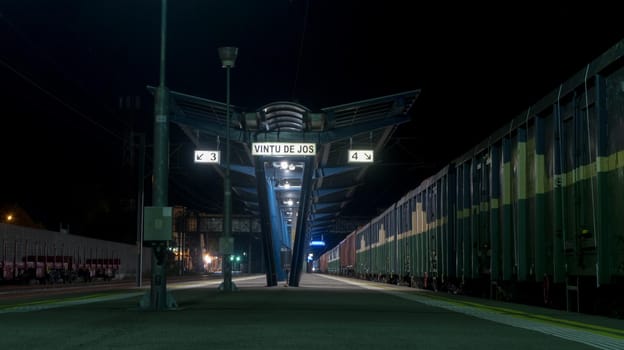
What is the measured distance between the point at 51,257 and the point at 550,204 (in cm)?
3992

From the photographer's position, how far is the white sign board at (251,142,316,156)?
113 feet

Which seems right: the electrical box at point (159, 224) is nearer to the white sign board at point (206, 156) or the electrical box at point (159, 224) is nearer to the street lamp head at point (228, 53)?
the street lamp head at point (228, 53)

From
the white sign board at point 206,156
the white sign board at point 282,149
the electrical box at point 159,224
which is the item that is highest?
the white sign board at point 282,149

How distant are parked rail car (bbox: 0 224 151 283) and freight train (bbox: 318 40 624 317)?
88.9 ft

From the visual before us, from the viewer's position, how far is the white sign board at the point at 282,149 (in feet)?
113

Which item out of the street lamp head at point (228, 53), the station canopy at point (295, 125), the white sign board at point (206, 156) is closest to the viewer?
the street lamp head at point (228, 53)

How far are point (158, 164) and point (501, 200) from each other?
7.32 metres

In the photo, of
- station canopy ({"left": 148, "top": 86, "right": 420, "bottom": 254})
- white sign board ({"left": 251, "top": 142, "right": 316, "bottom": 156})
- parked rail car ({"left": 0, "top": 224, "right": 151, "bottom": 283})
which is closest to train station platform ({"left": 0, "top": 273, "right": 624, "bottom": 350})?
station canopy ({"left": 148, "top": 86, "right": 420, "bottom": 254})

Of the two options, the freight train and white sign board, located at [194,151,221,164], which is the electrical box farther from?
white sign board, located at [194,151,221,164]

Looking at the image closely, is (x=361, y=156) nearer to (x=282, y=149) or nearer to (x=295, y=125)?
(x=295, y=125)

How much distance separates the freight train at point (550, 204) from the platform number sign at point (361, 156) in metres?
11.8

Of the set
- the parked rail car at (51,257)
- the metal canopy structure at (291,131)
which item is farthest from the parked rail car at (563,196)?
→ the parked rail car at (51,257)

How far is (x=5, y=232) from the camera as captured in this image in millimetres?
41250

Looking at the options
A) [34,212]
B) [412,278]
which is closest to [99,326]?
[412,278]
